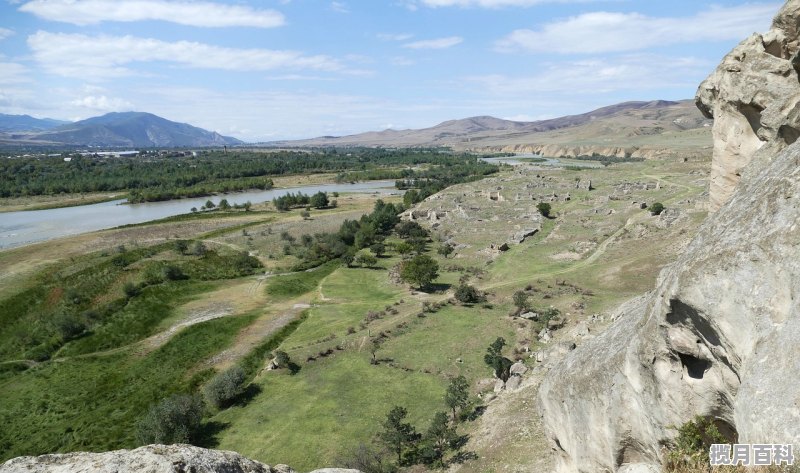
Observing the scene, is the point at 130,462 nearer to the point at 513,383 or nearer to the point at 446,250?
the point at 513,383

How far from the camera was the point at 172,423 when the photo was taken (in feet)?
118

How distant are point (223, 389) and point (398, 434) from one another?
1979 cm

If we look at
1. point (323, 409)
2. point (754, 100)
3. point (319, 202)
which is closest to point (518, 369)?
point (323, 409)

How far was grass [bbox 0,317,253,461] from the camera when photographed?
38844mm

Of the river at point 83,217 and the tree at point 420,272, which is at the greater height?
the river at point 83,217

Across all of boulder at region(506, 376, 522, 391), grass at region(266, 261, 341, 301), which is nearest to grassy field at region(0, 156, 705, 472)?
grass at region(266, 261, 341, 301)

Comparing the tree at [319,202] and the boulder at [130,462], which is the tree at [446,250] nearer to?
the tree at [319,202]

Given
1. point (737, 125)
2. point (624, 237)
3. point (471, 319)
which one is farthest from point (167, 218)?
point (737, 125)

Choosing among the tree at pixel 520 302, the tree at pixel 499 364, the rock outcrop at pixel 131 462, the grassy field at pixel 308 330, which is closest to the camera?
the rock outcrop at pixel 131 462

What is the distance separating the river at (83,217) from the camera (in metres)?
110

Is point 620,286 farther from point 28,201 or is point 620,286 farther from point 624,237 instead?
point 28,201

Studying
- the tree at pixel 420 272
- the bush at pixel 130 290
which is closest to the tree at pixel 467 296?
the tree at pixel 420 272

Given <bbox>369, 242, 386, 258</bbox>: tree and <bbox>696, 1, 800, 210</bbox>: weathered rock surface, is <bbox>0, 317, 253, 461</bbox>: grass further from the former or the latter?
<bbox>696, 1, 800, 210</bbox>: weathered rock surface

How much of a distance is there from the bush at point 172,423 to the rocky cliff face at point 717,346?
30140mm
